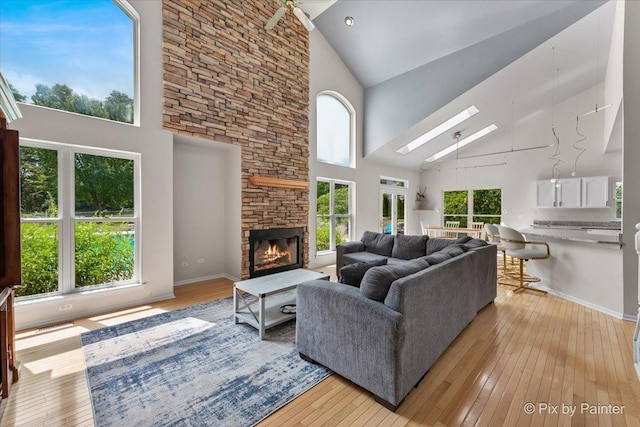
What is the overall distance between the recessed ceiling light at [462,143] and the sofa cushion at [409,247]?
4837mm

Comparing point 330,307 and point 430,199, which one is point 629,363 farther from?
point 430,199

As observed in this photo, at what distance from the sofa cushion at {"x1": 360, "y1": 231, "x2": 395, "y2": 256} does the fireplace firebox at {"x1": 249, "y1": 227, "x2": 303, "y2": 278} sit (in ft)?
4.50

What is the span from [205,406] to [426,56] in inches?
259

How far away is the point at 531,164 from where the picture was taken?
24.7ft

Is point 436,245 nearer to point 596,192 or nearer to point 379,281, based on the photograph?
point 379,281

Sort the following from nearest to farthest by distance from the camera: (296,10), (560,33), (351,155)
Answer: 1. (296,10)
2. (560,33)
3. (351,155)

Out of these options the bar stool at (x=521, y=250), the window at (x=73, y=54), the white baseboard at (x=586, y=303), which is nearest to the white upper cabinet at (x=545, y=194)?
the bar stool at (x=521, y=250)

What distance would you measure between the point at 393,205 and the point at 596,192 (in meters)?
4.83

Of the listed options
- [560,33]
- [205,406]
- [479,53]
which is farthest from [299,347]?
[560,33]

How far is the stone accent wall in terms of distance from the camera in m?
3.84

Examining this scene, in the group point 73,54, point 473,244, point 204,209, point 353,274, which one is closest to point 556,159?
point 473,244

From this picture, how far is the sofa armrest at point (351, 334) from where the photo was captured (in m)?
1.69

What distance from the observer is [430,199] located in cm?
971

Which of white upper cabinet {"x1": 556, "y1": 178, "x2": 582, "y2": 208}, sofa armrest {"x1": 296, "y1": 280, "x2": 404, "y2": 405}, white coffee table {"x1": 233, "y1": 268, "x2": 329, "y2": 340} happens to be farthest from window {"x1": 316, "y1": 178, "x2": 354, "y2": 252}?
white upper cabinet {"x1": 556, "y1": 178, "x2": 582, "y2": 208}
